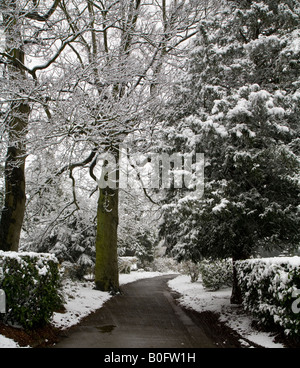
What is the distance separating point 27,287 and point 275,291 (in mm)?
4065

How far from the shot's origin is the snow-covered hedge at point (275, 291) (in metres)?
5.10

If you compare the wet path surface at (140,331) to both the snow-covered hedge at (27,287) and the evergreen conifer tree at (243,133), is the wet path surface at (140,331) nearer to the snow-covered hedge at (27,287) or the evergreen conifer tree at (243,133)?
the snow-covered hedge at (27,287)

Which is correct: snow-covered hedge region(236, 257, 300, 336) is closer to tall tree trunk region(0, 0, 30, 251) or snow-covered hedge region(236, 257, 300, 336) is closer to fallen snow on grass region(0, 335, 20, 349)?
fallen snow on grass region(0, 335, 20, 349)

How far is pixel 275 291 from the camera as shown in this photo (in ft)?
18.3

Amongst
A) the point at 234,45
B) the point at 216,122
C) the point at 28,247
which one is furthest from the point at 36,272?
the point at 28,247

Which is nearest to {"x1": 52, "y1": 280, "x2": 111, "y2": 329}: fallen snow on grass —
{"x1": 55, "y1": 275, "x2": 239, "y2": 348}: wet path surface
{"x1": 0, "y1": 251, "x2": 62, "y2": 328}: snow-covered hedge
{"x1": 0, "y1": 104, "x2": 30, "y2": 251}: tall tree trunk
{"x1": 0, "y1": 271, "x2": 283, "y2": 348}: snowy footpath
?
{"x1": 0, "y1": 271, "x2": 283, "y2": 348}: snowy footpath

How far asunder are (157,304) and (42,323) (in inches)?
279

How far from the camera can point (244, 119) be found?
7953mm

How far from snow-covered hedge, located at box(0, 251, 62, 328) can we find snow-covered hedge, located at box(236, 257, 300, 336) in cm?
397

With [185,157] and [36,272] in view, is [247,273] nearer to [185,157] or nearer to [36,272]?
[185,157]

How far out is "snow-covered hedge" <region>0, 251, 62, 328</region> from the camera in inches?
199

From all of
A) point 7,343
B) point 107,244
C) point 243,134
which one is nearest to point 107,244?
point 107,244

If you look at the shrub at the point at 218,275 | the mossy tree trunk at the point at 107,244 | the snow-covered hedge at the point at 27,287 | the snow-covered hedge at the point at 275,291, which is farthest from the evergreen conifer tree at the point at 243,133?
the shrub at the point at 218,275

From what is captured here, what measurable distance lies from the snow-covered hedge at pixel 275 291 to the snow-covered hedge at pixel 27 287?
156 inches
